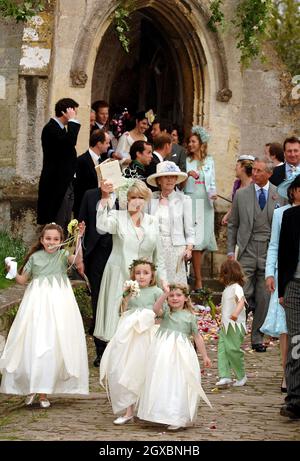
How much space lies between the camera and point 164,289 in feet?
32.8

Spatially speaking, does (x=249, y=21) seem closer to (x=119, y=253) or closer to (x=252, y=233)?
(x=252, y=233)

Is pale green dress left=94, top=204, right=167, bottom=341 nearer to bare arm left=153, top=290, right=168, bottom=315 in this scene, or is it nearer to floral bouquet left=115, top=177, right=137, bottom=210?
floral bouquet left=115, top=177, right=137, bottom=210

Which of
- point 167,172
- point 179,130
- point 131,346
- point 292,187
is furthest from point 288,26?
point 131,346

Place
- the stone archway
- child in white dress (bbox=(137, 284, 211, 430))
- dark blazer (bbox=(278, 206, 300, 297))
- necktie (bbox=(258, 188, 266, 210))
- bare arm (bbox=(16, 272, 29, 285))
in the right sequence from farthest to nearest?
1. the stone archway
2. necktie (bbox=(258, 188, 266, 210))
3. bare arm (bbox=(16, 272, 29, 285))
4. dark blazer (bbox=(278, 206, 300, 297))
5. child in white dress (bbox=(137, 284, 211, 430))

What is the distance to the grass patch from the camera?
527 inches

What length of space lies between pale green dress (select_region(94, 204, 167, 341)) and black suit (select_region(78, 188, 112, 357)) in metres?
0.73

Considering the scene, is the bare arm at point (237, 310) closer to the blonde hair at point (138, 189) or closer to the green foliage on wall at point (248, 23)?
the blonde hair at point (138, 189)

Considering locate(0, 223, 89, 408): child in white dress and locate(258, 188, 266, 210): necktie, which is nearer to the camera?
locate(0, 223, 89, 408): child in white dress

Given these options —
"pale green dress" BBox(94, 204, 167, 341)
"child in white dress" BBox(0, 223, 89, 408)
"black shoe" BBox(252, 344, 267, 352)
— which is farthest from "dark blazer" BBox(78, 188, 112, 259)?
"black shoe" BBox(252, 344, 267, 352)

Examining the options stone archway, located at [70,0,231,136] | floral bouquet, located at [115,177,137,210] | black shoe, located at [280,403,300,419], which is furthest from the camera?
stone archway, located at [70,0,231,136]

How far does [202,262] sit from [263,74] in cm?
281

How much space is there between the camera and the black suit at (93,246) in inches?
481

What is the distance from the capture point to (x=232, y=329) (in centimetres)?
1130

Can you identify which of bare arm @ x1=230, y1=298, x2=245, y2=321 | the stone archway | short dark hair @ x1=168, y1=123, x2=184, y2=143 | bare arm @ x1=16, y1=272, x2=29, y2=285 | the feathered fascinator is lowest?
bare arm @ x1=230, y1=298, x2=245, y2=321
